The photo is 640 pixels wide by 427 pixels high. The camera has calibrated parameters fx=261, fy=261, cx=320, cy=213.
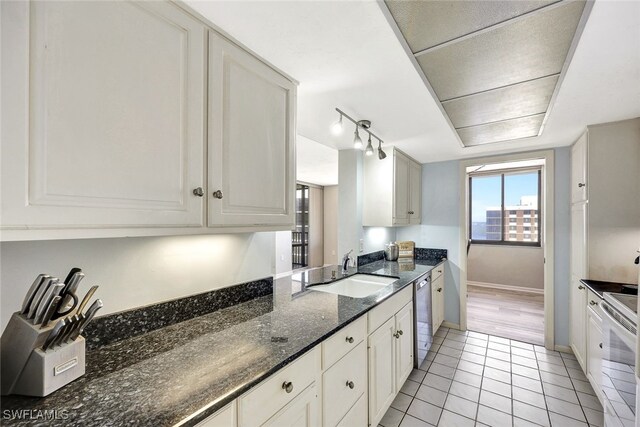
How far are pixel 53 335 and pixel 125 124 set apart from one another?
25.3 inches

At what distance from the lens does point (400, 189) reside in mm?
3000

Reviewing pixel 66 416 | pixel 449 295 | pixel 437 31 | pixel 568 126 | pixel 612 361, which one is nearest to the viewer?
pixel 66 416

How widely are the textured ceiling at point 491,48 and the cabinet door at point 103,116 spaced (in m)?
0.84

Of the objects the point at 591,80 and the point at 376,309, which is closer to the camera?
the point at 591,80

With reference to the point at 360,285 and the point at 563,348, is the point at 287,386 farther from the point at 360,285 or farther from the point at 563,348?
the point at 563,348

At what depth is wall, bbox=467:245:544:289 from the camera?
16.5 ft

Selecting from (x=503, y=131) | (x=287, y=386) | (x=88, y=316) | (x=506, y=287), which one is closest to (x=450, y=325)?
(x=503, y=131)

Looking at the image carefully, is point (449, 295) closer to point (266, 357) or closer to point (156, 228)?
point (266, 357)

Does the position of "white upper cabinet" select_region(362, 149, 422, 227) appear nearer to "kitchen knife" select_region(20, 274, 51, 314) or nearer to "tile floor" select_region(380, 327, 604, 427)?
"tile floor" select_region(380, 327, 604, 427)

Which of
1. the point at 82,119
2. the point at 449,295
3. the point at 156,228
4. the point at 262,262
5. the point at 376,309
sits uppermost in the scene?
the point at 82,119

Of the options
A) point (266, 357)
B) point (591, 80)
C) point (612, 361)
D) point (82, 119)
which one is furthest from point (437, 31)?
point (612, 361)

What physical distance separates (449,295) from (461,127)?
2.24 metres

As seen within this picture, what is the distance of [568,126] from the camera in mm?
2207

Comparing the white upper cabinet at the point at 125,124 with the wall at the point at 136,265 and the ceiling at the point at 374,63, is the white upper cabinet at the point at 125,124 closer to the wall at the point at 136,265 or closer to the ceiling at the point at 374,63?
the ceiling at the point at 374,63
